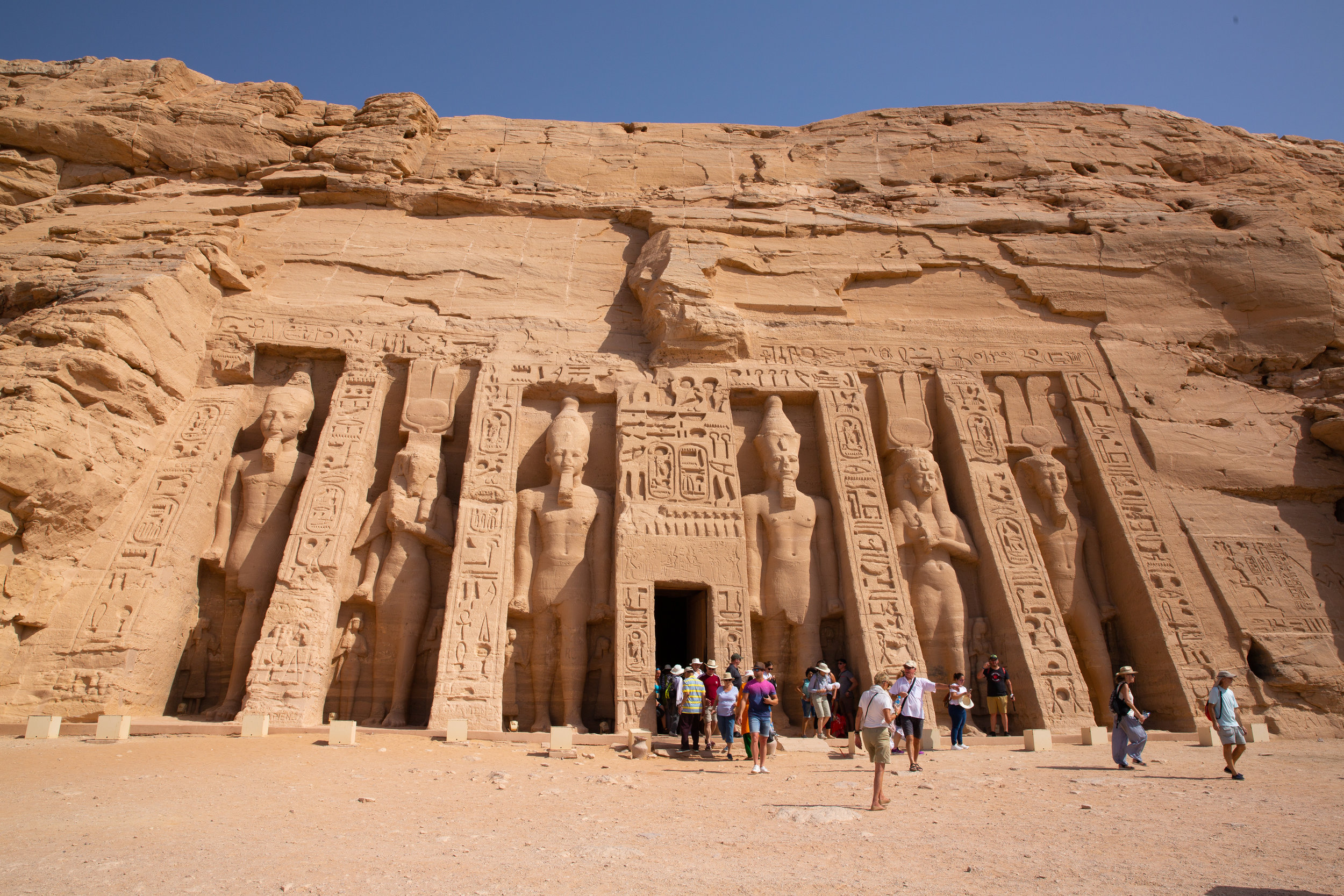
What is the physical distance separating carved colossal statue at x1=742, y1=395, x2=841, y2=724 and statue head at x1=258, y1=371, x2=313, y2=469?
5.69 meters

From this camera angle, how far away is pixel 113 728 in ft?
23.7

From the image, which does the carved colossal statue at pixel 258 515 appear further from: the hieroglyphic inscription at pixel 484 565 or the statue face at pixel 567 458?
the statue face at pixel 567 458

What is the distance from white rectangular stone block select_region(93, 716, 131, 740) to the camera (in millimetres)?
7219

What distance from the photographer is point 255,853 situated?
402 cm

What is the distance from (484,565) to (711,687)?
306 cm

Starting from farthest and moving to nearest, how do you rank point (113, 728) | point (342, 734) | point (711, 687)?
point (711, 687) → point (342, 734) → point (113, 728)

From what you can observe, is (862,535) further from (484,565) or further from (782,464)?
(484,565)

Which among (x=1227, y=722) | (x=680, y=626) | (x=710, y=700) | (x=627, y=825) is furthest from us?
(x=680, y=626)

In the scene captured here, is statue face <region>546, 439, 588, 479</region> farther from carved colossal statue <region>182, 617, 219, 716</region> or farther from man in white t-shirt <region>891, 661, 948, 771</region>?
man in white t-shirt <region>891, 661, 948, 771</region>

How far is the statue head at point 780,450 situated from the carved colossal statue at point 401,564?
4.01m

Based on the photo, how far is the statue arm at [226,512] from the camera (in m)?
Result: 9.93

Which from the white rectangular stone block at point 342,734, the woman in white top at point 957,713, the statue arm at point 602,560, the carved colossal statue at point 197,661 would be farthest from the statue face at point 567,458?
the woman in white top at point 957,713

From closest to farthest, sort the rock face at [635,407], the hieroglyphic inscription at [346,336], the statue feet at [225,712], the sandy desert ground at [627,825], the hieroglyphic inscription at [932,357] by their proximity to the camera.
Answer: the sandy desert ground at [627,825], the statue feet at [225,712], the rock face at [635,407], the hieroglyphic inscription at [346,336], the hieroglyphic inscription at [932,357]

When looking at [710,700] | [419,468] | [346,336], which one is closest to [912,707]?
[710,700]
